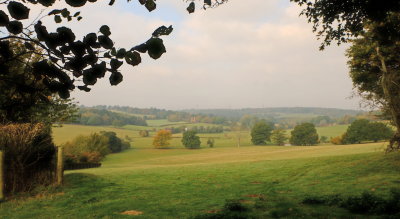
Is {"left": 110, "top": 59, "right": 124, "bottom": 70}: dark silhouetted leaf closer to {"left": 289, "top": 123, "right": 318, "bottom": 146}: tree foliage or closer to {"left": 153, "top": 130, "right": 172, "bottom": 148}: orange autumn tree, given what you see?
{"left": 153, "top": 130, "right": 172, "bottom": 148}: orange autumn tree

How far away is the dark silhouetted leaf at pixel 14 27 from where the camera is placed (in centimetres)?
238

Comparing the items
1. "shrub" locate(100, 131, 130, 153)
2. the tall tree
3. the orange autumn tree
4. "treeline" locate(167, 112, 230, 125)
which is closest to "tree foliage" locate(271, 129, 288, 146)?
the orange autumn tree

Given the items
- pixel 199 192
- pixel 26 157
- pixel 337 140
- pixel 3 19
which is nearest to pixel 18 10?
pixel 3 19

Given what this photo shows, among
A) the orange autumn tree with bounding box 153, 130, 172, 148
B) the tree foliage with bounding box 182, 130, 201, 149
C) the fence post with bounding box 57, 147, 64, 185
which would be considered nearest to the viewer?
the fence post with bounding box 57, 147, 64, 185

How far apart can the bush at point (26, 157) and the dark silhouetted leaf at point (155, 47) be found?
12.3m

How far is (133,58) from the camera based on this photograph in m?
2.59

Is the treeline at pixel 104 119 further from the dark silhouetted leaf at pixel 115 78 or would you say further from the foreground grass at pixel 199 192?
the dark silhouetted leaf at pixel 115 78

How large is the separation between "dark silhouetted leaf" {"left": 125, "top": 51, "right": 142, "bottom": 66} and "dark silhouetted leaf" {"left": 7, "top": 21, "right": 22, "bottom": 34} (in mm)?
876

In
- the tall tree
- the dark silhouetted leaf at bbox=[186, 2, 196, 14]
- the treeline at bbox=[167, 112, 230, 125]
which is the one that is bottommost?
the treeline at bbox=[167, 112, 230, 125]

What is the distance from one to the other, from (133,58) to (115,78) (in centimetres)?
25

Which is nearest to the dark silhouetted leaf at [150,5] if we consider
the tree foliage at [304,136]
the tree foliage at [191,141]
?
the tree foliage at [191,141]

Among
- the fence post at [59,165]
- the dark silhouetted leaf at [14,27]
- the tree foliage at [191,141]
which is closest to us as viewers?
the dark silhouetted leaf at [14,27]

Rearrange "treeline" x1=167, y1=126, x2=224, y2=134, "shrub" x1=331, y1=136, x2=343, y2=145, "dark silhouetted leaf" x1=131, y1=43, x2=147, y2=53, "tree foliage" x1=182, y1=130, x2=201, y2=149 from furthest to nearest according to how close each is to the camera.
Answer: "treeline" x1=167, y1=126, x2=224, y2=134
"tree foliage" x1=182, y1=130, x2=201, y2=149
"shrub" x1=331, y1=136, x2=343, y2=145
"dark silhouetted leaf" x1=131, y1=43, x2=147, y2=53

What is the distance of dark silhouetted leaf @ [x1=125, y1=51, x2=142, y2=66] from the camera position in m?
2.57
